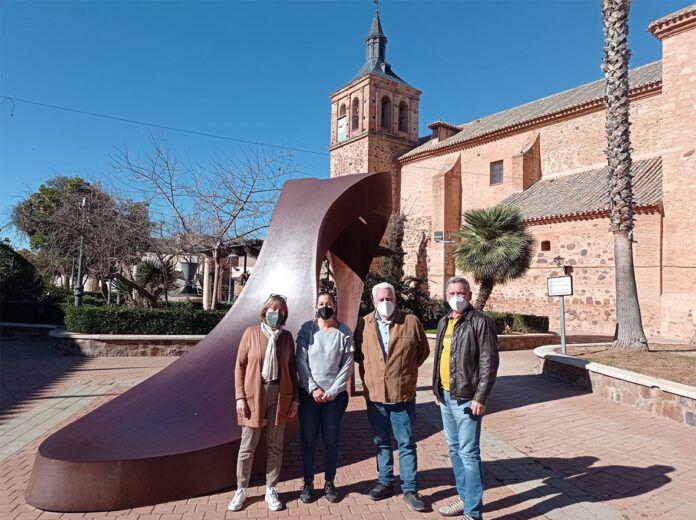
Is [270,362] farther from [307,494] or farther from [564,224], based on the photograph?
[564,224]

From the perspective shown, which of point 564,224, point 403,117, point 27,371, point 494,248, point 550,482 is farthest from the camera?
point 403,117

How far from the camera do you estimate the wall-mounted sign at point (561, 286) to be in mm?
8844

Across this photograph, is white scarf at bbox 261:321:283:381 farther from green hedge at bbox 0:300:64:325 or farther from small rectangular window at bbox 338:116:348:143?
small rectangular window at bbox 338:116:348:143

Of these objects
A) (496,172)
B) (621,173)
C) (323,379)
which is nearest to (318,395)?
(323,379)

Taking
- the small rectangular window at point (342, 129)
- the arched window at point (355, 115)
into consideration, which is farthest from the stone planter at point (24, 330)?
the arched window at point (355, 115)

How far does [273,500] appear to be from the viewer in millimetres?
3072

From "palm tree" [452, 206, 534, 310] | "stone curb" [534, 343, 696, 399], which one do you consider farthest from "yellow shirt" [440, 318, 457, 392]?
"palm tree" [452, 206, 534, 310]

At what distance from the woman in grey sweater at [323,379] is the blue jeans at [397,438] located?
0.28 meters

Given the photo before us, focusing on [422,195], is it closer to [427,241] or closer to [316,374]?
[427,241]

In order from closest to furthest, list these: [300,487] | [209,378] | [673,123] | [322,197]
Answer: [300,487]
[209,378]
[322,197]
[673,123]

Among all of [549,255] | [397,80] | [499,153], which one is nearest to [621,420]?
[549,255]

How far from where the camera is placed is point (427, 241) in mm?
26844

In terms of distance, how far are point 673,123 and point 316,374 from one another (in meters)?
17.2

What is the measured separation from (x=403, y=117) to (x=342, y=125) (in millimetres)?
4314
